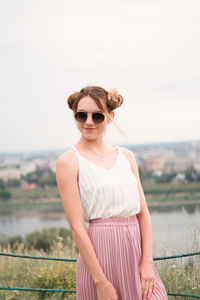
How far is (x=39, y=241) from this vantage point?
3197 centimetres

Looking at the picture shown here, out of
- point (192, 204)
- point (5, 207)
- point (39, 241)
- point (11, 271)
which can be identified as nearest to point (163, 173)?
point (192, 204)

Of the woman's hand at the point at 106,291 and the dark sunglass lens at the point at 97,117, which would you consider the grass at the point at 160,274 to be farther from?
the dark sunglass lens at the point at 97,117

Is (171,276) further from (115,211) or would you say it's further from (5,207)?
(5,207)

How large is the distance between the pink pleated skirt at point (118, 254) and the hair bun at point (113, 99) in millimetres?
477

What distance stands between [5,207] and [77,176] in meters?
64.5

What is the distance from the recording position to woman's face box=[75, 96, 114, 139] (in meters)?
1.79

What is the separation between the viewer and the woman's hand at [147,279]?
1752 millimetres

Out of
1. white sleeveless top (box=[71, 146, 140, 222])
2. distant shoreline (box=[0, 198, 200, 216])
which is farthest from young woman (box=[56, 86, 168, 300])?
distant shoreline (box=[0, 198, 200, 216])

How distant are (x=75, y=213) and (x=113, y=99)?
500mm

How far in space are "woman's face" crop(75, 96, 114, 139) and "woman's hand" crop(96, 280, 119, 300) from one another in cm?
60

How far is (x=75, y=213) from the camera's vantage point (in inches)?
67.3

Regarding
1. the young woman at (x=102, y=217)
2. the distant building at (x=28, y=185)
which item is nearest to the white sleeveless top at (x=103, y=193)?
the young woman at (x=102, y=217)

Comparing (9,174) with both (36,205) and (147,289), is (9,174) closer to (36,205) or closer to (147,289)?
(36,205)

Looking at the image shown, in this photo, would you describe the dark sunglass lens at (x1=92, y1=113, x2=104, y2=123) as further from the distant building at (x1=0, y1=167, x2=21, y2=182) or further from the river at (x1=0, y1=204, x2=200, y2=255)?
the distant building at (x1=0, y1=167, x2=21, y2=182)
